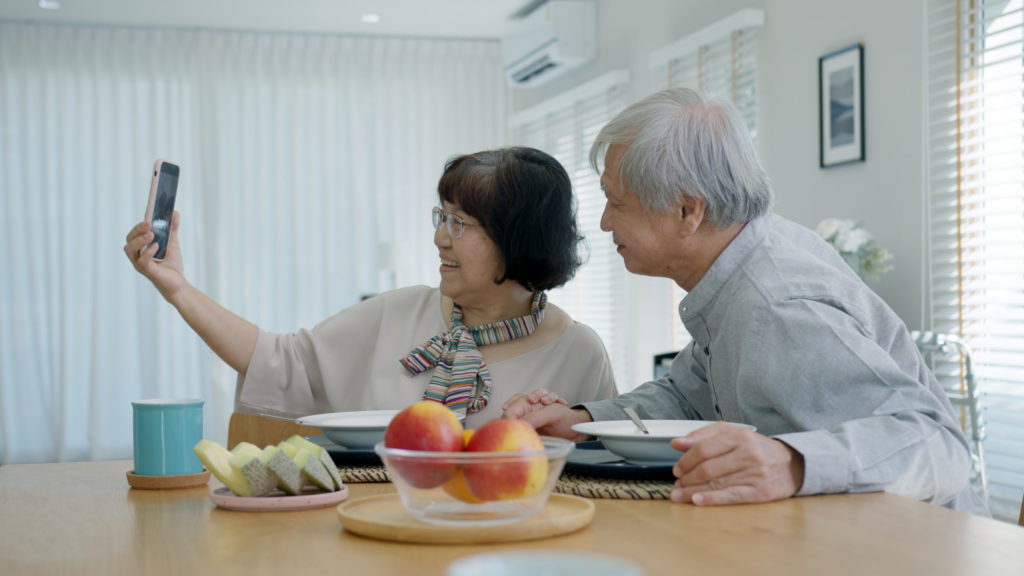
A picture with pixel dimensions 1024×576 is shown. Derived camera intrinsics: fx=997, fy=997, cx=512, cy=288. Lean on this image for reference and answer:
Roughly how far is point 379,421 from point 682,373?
551 mm

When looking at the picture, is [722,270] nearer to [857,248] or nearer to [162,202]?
[162,202]

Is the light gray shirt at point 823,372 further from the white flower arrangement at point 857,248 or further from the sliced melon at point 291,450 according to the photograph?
the white flower arrangement at point 857,248

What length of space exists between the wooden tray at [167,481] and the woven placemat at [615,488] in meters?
0.49

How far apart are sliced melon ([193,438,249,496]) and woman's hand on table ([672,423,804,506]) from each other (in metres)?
0.50

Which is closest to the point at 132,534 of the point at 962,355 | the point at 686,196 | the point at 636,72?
the point at 686,196

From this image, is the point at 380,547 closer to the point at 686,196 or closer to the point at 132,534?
the point at 132,534

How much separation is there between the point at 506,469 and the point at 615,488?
0.31m

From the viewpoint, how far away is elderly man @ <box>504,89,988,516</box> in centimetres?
118

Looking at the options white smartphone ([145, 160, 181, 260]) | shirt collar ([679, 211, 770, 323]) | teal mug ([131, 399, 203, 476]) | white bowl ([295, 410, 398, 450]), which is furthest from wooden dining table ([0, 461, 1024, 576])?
white smartphone ([145, 160, 181, 260])

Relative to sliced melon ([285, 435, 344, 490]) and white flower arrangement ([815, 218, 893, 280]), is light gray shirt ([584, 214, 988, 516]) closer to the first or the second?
sliced melon ([285, 435, 344, 490])

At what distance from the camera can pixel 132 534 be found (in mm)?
1045

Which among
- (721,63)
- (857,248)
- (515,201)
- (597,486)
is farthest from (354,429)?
(721,63)

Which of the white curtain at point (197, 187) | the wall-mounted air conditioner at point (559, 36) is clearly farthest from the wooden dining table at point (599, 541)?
the white curtain at point (197, 187)

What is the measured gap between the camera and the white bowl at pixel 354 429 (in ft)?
4.69
